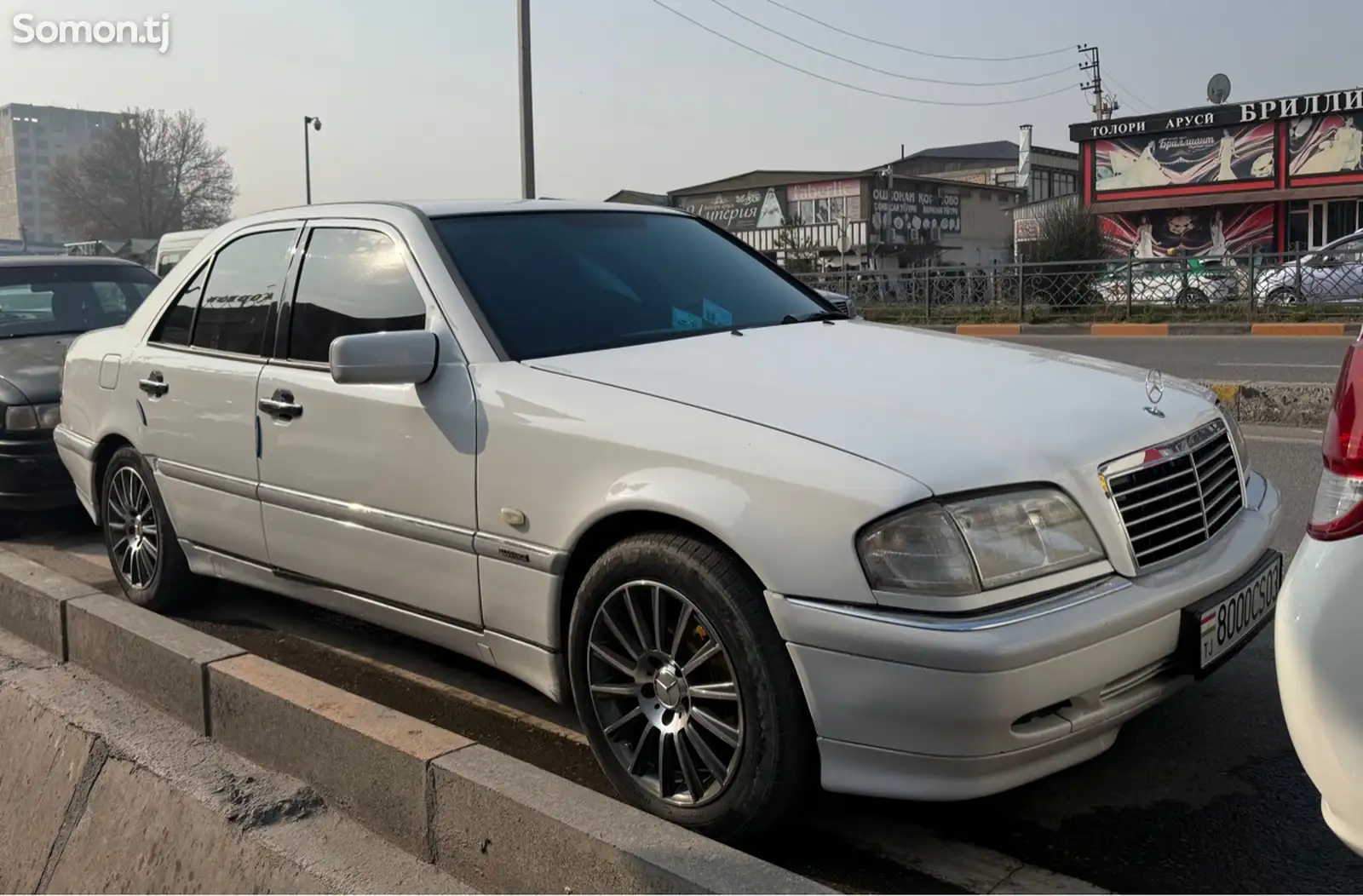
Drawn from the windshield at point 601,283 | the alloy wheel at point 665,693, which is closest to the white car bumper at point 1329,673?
the alloy wheel at point 665,693

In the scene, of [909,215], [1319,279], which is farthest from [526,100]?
[909,215]

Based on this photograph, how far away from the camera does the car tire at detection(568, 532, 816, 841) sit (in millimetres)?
2574

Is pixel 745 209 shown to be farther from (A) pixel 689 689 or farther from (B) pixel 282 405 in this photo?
(A) pixel 689 689

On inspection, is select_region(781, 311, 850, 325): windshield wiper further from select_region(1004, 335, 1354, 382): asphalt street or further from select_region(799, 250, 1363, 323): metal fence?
select_region(799, 250, 1363, 323): metal fence

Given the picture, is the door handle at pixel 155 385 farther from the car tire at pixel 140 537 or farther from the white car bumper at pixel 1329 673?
the white car bumper at pixel 1329 673

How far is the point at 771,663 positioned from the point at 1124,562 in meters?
0.80

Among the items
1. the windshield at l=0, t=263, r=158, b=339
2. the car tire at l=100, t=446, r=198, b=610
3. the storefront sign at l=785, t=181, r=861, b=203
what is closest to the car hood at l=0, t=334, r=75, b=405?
the windshield at l=0, t=263, r=158, b=339

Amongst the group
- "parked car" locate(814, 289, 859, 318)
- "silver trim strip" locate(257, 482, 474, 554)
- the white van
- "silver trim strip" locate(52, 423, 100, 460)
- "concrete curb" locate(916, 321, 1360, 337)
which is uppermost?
the white van

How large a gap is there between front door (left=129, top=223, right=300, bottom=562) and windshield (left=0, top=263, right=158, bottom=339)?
3.13 metres

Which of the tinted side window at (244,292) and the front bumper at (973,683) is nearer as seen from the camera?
→ the front bumper at (973,683)

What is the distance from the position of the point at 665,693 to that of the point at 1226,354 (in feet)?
43.0

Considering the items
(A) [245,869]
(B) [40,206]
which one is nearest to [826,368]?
(A) [245,869]

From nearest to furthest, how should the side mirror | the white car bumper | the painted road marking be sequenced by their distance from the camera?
the white car bumper, the side mirror, the painted road marking

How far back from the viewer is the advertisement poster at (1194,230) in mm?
33844
